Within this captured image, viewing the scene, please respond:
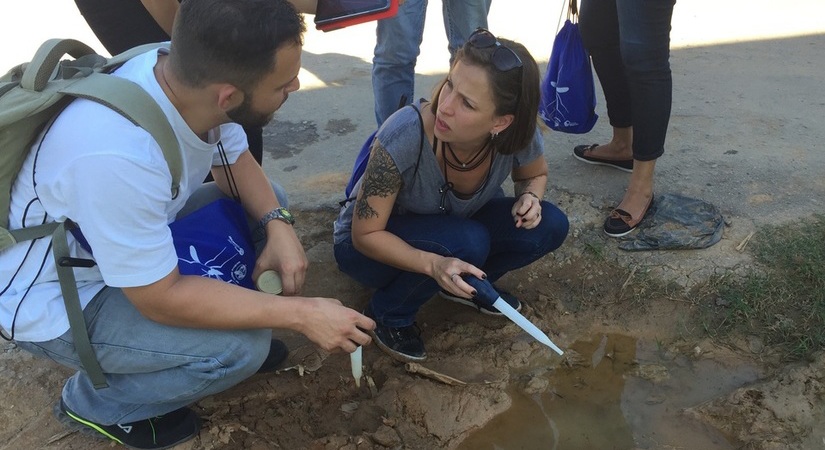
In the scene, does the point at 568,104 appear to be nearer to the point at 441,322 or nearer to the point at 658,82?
the point at 658,82

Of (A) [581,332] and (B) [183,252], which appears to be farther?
(A) [581,332]

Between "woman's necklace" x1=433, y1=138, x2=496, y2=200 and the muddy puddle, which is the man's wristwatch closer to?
"woman's necklace" x1=433, y1=138, x2=496, y2=200

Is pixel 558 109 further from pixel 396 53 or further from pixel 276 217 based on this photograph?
pixel 276 217

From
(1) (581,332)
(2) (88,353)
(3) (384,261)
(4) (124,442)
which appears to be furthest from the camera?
(1) (581,332)

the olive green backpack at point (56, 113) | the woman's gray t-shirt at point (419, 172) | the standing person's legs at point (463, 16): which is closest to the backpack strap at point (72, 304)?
the olive green backpack at point (56, 113)

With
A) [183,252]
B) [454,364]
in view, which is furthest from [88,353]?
[454,364]

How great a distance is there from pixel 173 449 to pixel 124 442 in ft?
0.45

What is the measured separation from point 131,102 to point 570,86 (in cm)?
196

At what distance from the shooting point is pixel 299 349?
7.78 feet

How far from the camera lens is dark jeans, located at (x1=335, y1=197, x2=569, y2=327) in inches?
85.2

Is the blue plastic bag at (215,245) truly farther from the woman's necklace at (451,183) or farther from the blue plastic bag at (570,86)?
the blue plastic bag at (570,86)

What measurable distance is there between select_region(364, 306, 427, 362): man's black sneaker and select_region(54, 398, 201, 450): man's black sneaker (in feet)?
2.16

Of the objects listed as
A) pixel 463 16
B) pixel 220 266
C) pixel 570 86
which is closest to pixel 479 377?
pixel 220 266

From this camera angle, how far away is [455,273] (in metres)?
1.96
